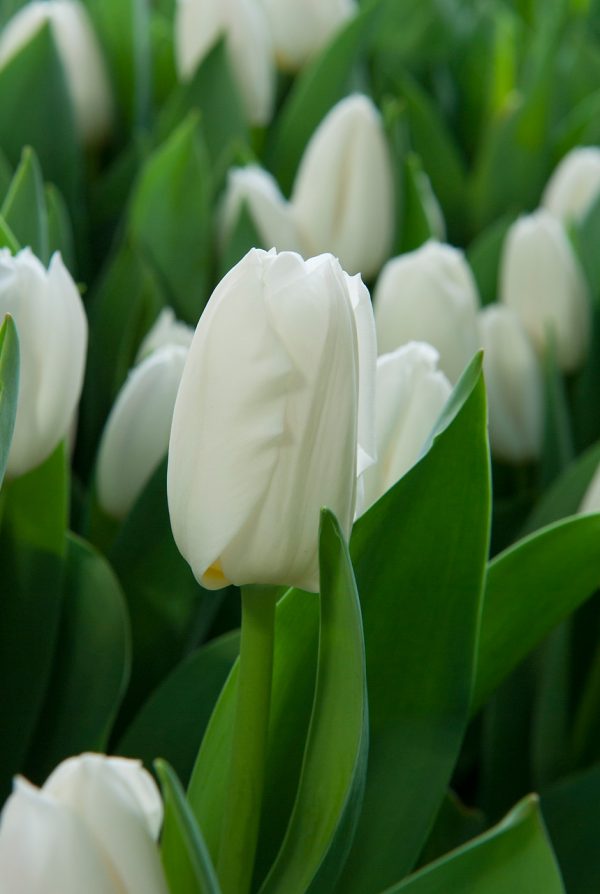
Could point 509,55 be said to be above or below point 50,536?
below

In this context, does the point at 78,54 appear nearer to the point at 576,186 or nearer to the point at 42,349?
the point at 576,186

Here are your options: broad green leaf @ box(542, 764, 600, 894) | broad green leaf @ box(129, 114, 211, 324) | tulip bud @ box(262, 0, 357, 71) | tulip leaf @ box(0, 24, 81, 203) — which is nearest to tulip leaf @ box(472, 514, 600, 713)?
broad green leaf @ box(542, 764, 600, 894)

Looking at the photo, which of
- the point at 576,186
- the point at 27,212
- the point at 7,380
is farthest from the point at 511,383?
the point at 7,380

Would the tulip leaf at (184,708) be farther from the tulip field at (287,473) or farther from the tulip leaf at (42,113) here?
the tulip leaf at (42,113)

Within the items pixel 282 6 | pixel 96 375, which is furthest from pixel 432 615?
pixel 282 6

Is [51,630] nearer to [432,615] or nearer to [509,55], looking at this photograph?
[432,615]

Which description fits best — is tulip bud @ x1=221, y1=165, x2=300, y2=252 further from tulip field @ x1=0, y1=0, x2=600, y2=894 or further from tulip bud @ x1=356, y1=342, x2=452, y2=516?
tulip bud @ x1=356, y1=342, x2=452, y2=516
